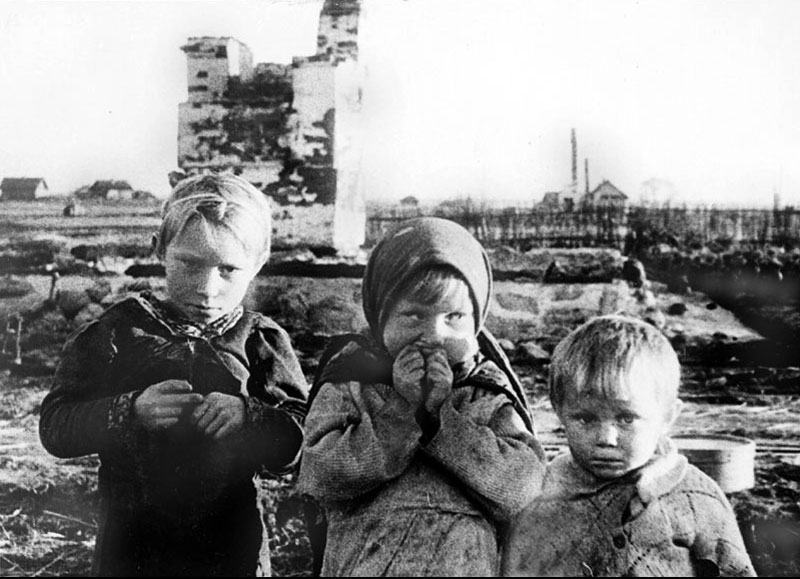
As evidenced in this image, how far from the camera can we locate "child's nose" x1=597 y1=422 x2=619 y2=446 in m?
2.91

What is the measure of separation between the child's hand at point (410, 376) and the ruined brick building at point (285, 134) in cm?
102

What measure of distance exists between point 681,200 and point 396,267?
1.24m

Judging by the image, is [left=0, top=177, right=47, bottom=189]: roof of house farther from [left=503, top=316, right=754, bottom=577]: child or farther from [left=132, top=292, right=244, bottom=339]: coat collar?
[left=503, top=316, right=754, bottom=577]: child

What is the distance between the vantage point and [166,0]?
4086 millimetres

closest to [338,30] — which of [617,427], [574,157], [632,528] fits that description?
[574,157]

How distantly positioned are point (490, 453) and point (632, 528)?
1.43 ft

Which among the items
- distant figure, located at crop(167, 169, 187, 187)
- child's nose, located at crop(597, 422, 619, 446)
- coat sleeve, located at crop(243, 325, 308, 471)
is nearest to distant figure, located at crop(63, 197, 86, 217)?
distant figure, located at crop(167, 169, 187, 187)

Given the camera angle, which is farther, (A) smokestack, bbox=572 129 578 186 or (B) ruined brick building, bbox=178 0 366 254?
(B) ruined brick building, bbox=178 0 366 254

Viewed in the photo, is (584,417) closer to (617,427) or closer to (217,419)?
(617,427)

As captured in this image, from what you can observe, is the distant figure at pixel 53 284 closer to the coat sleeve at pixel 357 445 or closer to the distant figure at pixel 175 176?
the distant figure at pixel 175 176

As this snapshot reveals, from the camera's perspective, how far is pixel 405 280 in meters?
3.14

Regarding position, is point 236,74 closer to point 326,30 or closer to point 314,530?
point 326,30

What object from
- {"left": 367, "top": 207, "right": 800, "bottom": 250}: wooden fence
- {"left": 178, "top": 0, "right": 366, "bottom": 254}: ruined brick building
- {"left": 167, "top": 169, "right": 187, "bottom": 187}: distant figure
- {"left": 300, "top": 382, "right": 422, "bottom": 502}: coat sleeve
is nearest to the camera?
{"left": 300, "top": 382, "right": 422, "bottom": 502}: coat sleeve

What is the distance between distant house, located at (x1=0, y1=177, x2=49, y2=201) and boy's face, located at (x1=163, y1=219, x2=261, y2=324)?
0.98 m
